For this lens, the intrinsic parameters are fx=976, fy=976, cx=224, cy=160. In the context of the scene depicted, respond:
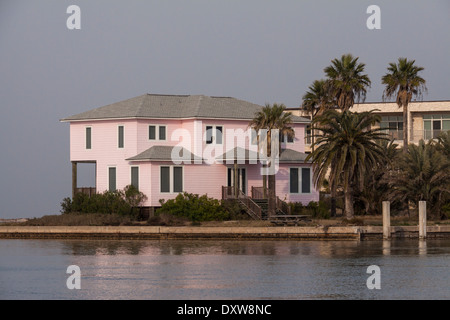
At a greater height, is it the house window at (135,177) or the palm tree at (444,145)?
the palm tree at (444,145)

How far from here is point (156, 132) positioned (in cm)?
6241

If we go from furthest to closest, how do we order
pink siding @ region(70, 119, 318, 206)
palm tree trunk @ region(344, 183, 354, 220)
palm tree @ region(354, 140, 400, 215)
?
1. palm tree @ region(354, 140, 400, 215)
2. pink siding @ region(70, 119, 318, 206)
3. palm tree trunk @ region(344, 183, 354, 220)

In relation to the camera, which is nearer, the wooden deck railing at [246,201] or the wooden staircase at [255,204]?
the wooden deck railing at [246,201]

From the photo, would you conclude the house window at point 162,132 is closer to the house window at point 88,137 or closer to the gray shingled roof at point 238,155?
the gray shingled roof at point 238,155

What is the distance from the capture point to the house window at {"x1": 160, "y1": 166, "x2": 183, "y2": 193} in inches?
2361

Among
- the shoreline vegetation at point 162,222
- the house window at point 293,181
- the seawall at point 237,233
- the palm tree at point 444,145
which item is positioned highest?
the palm tree at point 444,145

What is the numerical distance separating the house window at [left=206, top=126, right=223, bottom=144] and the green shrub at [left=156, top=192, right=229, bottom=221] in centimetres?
532

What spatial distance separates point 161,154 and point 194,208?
16.2ft

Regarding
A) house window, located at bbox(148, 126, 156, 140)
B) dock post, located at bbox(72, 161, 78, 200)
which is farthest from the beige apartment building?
dock post, located at bbox(72, 161, 78, 200)

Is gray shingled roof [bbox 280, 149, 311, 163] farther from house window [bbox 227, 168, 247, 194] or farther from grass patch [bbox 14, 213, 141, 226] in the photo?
grass patch [bbox 14, 213, 141, 226]

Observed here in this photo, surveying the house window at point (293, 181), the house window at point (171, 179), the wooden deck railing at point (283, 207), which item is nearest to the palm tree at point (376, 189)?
the house window at point (293, 181)

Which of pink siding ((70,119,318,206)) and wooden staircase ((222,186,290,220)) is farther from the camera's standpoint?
pink siding ((70,119,318,206))

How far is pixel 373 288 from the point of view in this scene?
37594 mm

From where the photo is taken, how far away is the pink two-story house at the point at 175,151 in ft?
198
